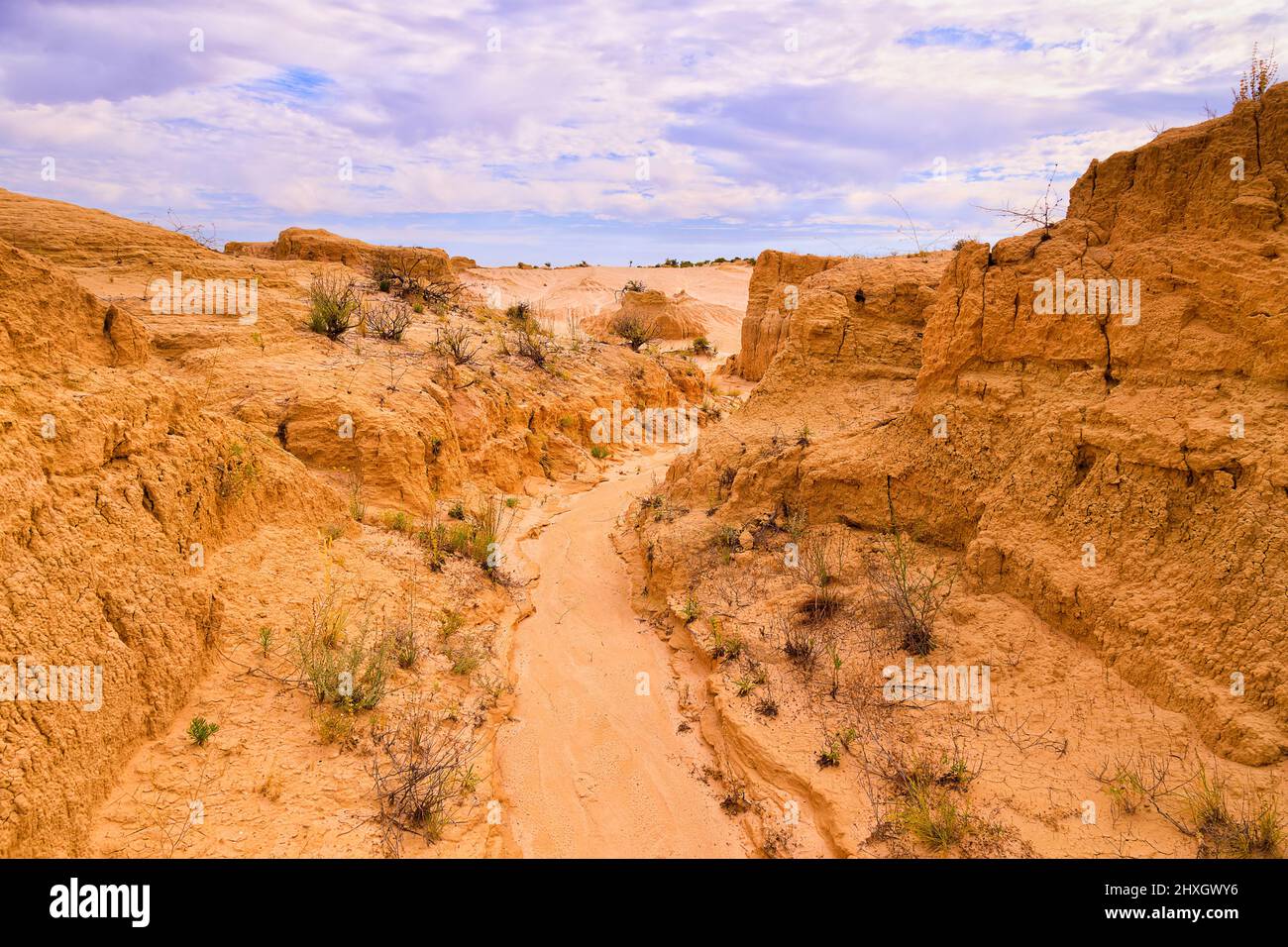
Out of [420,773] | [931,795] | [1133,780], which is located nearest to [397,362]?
[420,773]

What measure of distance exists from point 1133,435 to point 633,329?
13539mm

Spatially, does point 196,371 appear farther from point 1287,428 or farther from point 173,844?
point 1287,428

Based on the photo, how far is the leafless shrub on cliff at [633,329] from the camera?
16094mm

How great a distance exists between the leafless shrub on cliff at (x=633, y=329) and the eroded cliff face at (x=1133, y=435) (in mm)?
10616

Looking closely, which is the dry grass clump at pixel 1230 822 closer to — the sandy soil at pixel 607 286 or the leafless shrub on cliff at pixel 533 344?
the leafless shrub on cliff at pixel 533 344

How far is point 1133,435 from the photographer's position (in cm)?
369

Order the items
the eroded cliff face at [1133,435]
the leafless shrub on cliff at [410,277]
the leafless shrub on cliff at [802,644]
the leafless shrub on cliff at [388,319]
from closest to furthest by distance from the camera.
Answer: the eroded cliff face at [1133,435] < the leafless shrub on cliff at [802,644] < the leafless shrub on cliff at [388,319] < the leafless shrub on cliff at [410,277]

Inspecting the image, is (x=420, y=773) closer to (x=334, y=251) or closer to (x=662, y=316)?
(x=334, y=251)

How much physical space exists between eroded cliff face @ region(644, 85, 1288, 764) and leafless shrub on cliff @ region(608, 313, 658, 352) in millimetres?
10616

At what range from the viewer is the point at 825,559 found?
17.0ft

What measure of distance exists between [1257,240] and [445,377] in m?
7.59

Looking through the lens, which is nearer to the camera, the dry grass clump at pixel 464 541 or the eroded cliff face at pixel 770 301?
the dry grass clump at pixel 464 541

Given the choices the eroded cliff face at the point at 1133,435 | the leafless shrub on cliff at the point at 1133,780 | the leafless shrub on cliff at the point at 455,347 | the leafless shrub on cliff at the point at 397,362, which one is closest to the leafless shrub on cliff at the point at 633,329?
the leafless shrub on cliff at the point at 455,347
